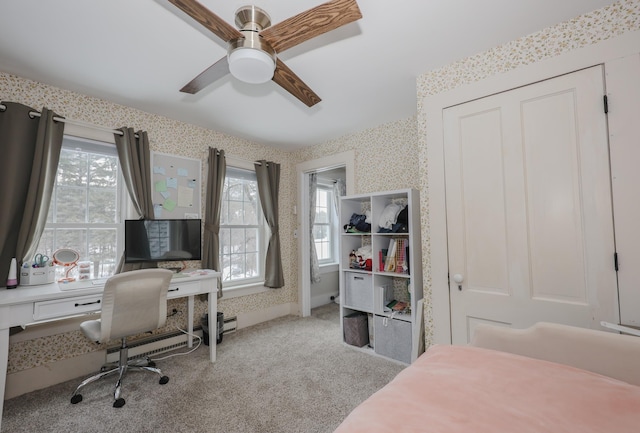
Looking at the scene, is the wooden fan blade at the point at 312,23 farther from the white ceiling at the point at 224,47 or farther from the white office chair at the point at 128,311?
the white office chair at the point at 128,311

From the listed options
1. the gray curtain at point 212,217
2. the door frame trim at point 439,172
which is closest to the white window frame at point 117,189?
the gray curtain at point 212,217

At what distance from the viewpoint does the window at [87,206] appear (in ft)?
7.80

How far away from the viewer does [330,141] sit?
373 centimetres

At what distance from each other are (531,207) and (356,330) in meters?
1.95

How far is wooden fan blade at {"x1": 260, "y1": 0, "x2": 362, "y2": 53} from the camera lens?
46.3 inches

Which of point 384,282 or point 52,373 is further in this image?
point 384,282

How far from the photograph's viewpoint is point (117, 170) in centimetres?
268

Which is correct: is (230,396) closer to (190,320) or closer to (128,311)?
(128,311)

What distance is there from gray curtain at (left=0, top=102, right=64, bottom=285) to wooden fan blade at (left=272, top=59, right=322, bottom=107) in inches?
77.5

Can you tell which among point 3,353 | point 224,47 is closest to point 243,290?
point 3,353

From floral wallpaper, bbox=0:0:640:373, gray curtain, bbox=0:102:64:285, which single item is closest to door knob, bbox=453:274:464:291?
floral wallpaper, bbox=0:0:640:373

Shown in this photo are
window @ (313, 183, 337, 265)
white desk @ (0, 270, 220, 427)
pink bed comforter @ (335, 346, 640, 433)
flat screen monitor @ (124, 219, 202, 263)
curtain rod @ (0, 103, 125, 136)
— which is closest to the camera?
pink bed comforter @ (335, 346, 640, 433)

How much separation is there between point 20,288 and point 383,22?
306 cm

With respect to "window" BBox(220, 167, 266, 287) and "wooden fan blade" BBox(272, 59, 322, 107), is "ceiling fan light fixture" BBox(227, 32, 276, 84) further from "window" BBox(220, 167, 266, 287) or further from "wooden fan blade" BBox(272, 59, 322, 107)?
"window" BBox(220, 167, 266, 287)
